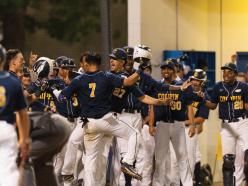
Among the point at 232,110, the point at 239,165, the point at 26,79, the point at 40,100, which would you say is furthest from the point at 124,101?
the point at 239,165

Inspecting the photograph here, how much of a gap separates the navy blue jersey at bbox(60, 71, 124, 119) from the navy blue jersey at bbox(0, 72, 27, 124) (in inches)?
135

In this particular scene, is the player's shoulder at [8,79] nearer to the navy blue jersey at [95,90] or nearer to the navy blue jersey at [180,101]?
the navy blue jersey at [95,90]

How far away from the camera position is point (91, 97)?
1271 cm

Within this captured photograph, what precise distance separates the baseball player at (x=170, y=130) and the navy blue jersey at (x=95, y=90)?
6.72 feet

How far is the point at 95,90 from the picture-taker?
12.7m

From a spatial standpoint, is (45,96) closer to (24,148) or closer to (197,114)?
(197,114)

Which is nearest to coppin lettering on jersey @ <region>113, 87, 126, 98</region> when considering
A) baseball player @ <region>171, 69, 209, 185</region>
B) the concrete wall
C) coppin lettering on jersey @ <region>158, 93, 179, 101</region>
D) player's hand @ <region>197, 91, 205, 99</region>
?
coppin lettering on jersey @ <region>158, 93, 179, 101</region>

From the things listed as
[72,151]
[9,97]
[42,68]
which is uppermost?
[42,68]

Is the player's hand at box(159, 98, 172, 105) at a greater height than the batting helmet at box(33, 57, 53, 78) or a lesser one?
lesser

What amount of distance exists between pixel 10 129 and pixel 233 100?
22.0 ft

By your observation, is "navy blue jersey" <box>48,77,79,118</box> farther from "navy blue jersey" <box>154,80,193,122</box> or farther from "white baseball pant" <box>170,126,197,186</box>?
"white baseball pant" <box>170,126,197,186</box>

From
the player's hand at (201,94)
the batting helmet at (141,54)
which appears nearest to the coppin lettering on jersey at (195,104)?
the player's hand at (201,94)

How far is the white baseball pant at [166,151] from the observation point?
14.6 metres

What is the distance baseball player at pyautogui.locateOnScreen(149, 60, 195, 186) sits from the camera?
14594 millimetres
